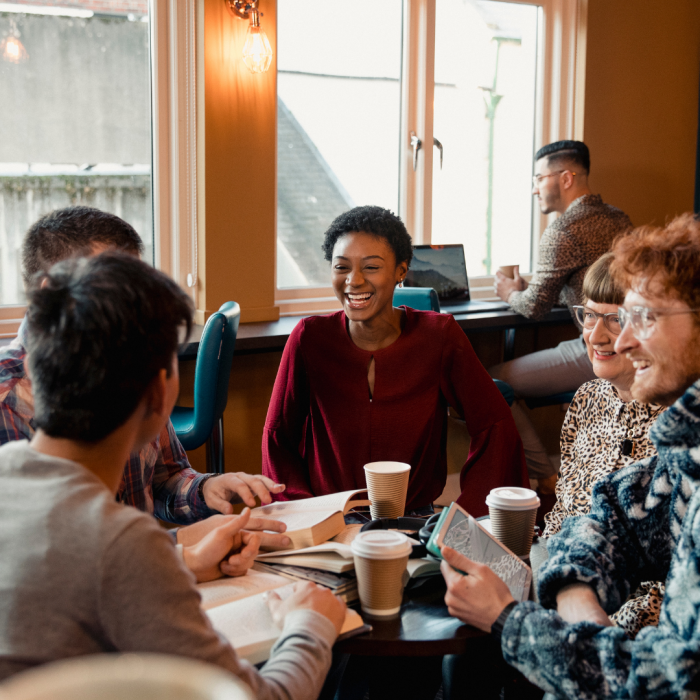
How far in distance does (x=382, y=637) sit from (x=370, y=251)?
4.17ft

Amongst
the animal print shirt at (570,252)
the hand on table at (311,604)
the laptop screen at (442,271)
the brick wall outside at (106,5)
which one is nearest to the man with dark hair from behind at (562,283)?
the animal print shirt at (570,252)

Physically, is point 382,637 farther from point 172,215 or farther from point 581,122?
point 581,122

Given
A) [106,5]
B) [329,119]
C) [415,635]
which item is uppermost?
[106,5]

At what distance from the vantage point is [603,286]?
5.88 ft

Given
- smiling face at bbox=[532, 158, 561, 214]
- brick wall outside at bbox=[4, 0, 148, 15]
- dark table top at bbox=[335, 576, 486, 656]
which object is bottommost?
dark table top at bbox=[335, 576, 486, 656]

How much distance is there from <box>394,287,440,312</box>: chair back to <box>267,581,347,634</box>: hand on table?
1.73 metres

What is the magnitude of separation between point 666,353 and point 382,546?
1.68ft

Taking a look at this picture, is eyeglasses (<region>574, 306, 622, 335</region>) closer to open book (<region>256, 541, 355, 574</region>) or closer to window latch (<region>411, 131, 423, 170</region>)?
open book (<region>256, 541, 355, 574</region>)

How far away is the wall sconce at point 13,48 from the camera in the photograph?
9.33 ft

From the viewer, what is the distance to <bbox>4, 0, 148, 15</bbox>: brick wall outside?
290cm

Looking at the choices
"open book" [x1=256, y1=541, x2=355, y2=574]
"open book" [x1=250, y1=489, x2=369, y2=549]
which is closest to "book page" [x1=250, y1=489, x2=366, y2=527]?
"open book" [x1=250, y1=489, x2=369, y2=549]

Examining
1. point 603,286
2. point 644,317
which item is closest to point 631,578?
point 644,317

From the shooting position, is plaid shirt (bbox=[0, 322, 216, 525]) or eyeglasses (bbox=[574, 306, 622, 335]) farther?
→ eyeglasses (bbox=[574, 306, 622, 335])

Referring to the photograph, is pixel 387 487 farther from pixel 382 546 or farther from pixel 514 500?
pixel 382 546
